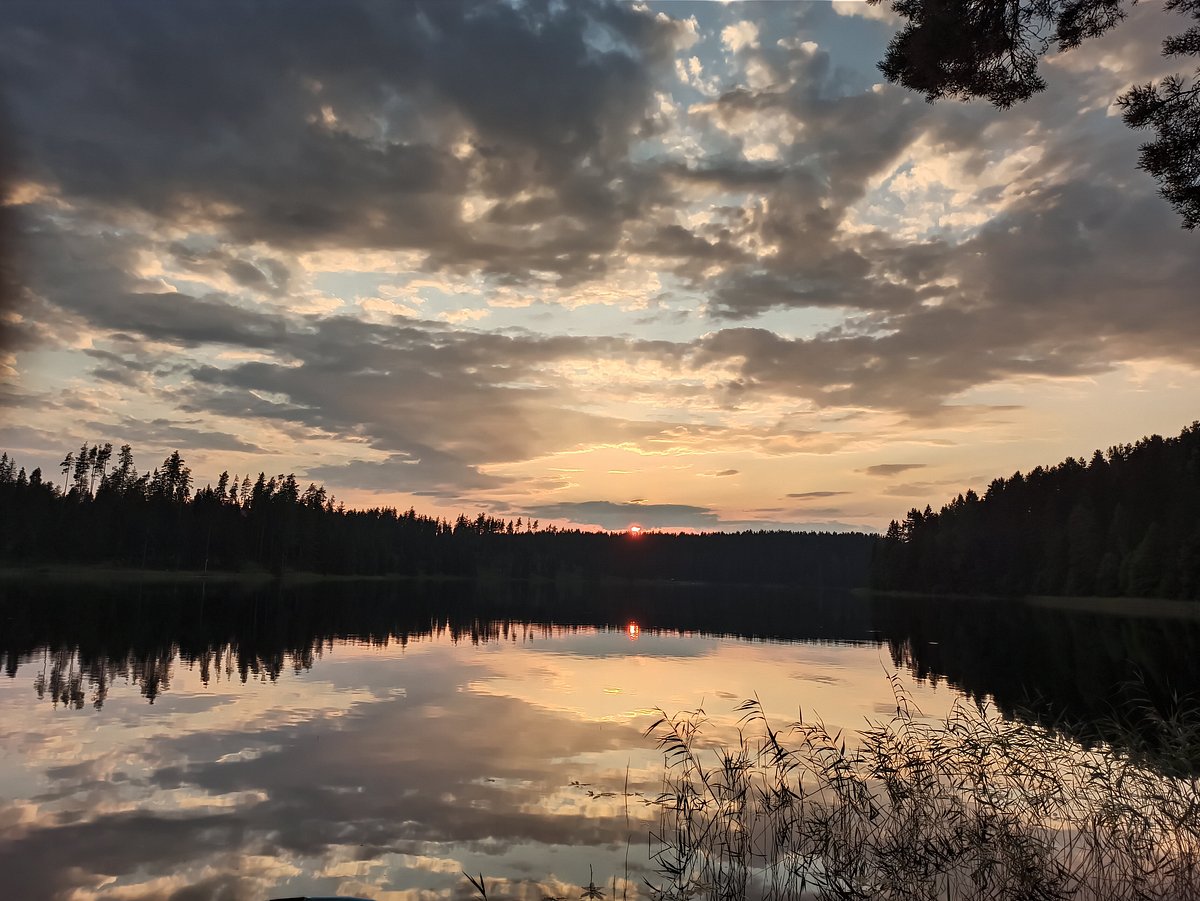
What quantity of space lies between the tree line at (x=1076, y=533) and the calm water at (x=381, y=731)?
2096 inches

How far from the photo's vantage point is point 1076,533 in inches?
5074

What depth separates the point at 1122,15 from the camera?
14508mm

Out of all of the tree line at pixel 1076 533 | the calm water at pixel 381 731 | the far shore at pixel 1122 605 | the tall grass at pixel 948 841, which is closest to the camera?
the tall grass at pixel 948 841

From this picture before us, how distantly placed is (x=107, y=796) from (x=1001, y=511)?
17898 cm

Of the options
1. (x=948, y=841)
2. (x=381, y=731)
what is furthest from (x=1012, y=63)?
(x=381, y=731)

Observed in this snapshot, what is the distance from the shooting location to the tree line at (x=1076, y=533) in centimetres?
10625

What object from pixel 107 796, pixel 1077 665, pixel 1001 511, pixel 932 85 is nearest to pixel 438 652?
pixel 107 796

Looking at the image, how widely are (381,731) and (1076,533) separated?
134338 mm

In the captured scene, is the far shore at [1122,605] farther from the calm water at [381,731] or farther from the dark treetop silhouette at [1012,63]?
the dark treetop silhouette at [1012,63]

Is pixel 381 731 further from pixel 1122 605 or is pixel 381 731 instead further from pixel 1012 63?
pixel 1122 605

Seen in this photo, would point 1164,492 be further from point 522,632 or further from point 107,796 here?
point 107,796

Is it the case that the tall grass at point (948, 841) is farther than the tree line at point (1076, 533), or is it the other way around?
the tree line at point (1076, 533)

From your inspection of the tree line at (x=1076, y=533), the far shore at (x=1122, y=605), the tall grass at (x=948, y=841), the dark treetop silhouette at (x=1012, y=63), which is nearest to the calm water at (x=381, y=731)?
the tall grass at (x=948, y=841)

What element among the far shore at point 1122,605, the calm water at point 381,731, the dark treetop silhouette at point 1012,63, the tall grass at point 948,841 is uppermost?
the dark treetop silhouette at point 1012,63
